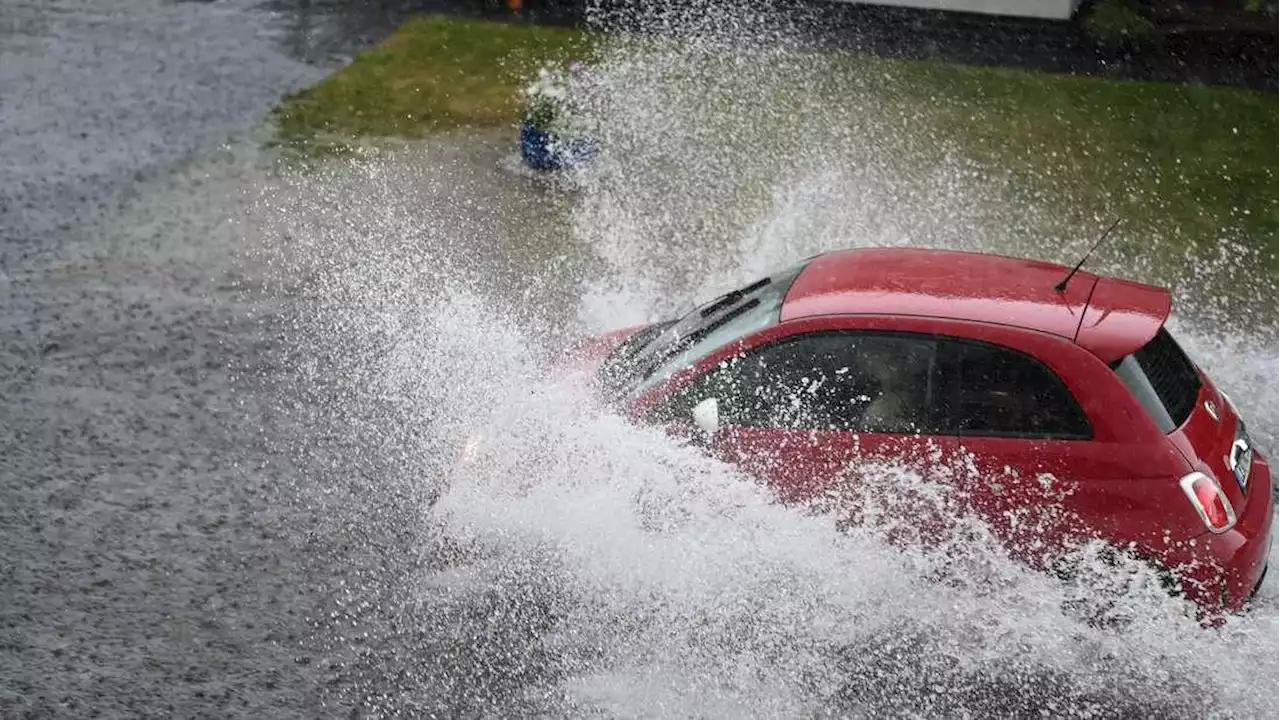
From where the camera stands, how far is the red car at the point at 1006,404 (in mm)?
5965

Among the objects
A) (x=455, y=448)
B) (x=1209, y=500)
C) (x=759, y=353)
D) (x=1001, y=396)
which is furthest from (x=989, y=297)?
(x=455, y=448)

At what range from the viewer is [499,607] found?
22.1 ft

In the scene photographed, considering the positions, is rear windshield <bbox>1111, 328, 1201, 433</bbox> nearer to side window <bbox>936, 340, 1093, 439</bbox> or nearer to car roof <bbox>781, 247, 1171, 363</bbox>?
car roof <bbox>781, 247, 1171, 363</bbox>

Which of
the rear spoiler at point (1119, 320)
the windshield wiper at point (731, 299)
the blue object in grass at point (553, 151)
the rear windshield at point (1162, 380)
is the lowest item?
the blue object in grass at point (553, 151)

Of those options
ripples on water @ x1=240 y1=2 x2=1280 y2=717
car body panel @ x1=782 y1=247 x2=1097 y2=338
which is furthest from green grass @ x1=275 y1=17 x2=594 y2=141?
car body panel @ x1=782 y1=247 x2=1097 y2=338

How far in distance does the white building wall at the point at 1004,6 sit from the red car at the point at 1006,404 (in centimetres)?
1138

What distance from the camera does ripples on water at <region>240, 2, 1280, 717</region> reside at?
609 centimetres

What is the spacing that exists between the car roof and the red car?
0.4 inches

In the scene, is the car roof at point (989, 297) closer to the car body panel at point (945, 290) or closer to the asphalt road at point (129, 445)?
the car body panel at point (945, 290)

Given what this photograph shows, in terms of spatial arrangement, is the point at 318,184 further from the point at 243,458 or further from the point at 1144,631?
the point at 1144,631

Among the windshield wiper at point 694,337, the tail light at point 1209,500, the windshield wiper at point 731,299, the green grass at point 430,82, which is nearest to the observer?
the tail light at point 1209,500

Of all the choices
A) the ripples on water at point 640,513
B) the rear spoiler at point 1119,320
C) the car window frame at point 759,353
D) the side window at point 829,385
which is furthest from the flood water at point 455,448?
the rear spoiler at point 1119,320

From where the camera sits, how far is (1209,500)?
19.5ft

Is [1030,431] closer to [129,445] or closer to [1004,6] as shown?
[129,445]
